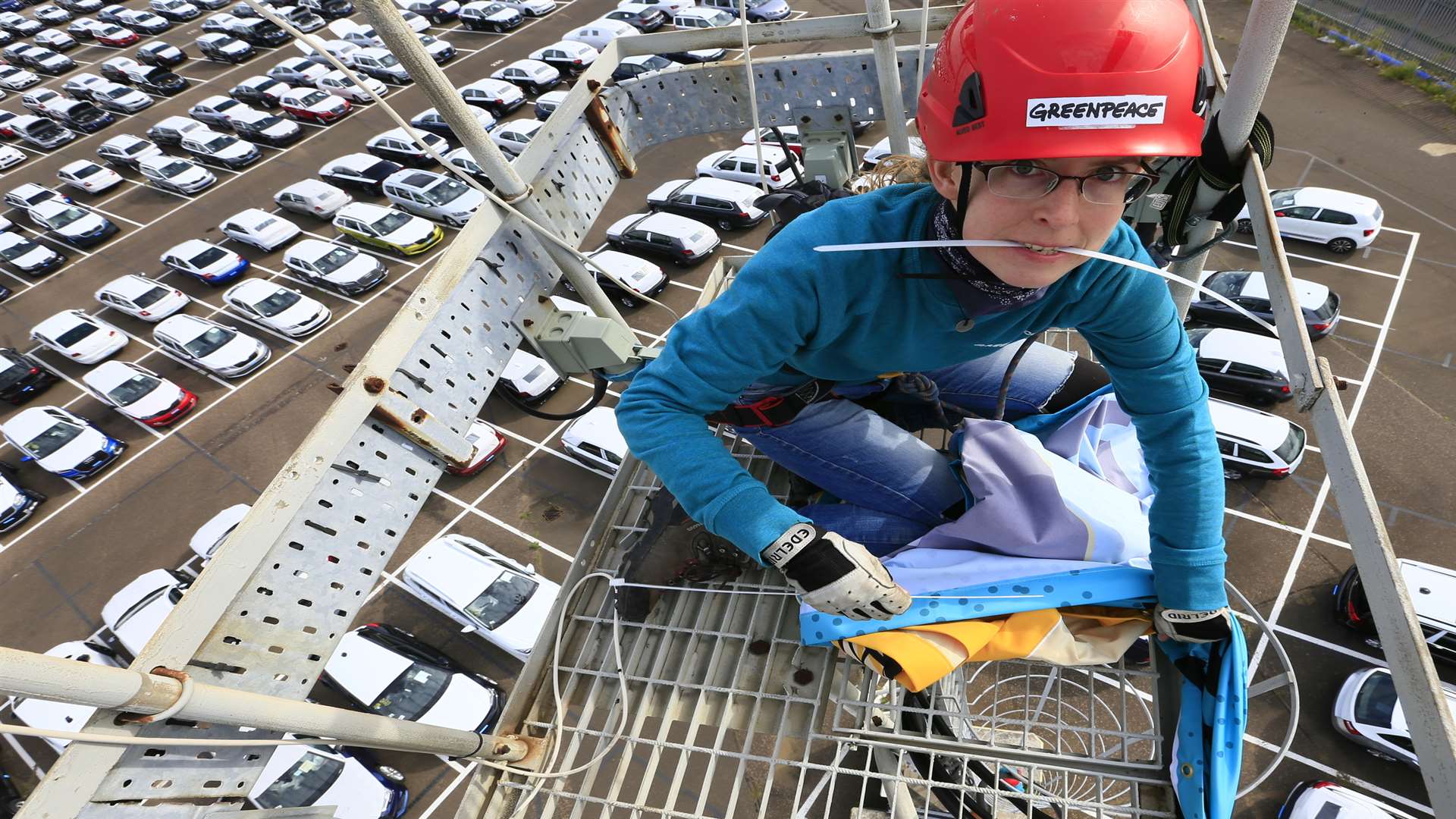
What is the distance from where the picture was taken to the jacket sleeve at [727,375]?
2.53m

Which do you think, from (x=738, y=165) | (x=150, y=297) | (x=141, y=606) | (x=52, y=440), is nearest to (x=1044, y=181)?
(x=141, y=606)

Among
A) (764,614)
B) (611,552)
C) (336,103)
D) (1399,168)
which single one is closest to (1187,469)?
(764,614)

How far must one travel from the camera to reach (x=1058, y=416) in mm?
3883

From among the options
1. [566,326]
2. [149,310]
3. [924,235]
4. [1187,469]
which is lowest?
[149,310]

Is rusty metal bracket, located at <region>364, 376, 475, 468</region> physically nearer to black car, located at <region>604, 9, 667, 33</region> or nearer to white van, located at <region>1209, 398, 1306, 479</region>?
white van, located at <region>1209, 398, 1306, 479</region>

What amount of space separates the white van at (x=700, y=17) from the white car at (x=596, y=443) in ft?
50.4

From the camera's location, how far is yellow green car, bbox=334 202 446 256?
18.7 metres

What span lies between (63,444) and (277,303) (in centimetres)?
501

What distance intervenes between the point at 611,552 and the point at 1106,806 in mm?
2732

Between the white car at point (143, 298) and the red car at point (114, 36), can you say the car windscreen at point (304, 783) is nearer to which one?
the white car at point (143, 298)

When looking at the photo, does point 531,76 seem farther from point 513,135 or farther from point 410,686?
point 410,686

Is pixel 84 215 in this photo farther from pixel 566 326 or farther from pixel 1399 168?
pixel 1399 168

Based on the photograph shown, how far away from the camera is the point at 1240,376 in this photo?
12.2 metres

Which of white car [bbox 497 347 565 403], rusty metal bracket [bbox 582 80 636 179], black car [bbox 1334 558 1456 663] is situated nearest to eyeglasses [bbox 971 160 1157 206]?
rusty metal bracket [bbox 582 80 636 179]
